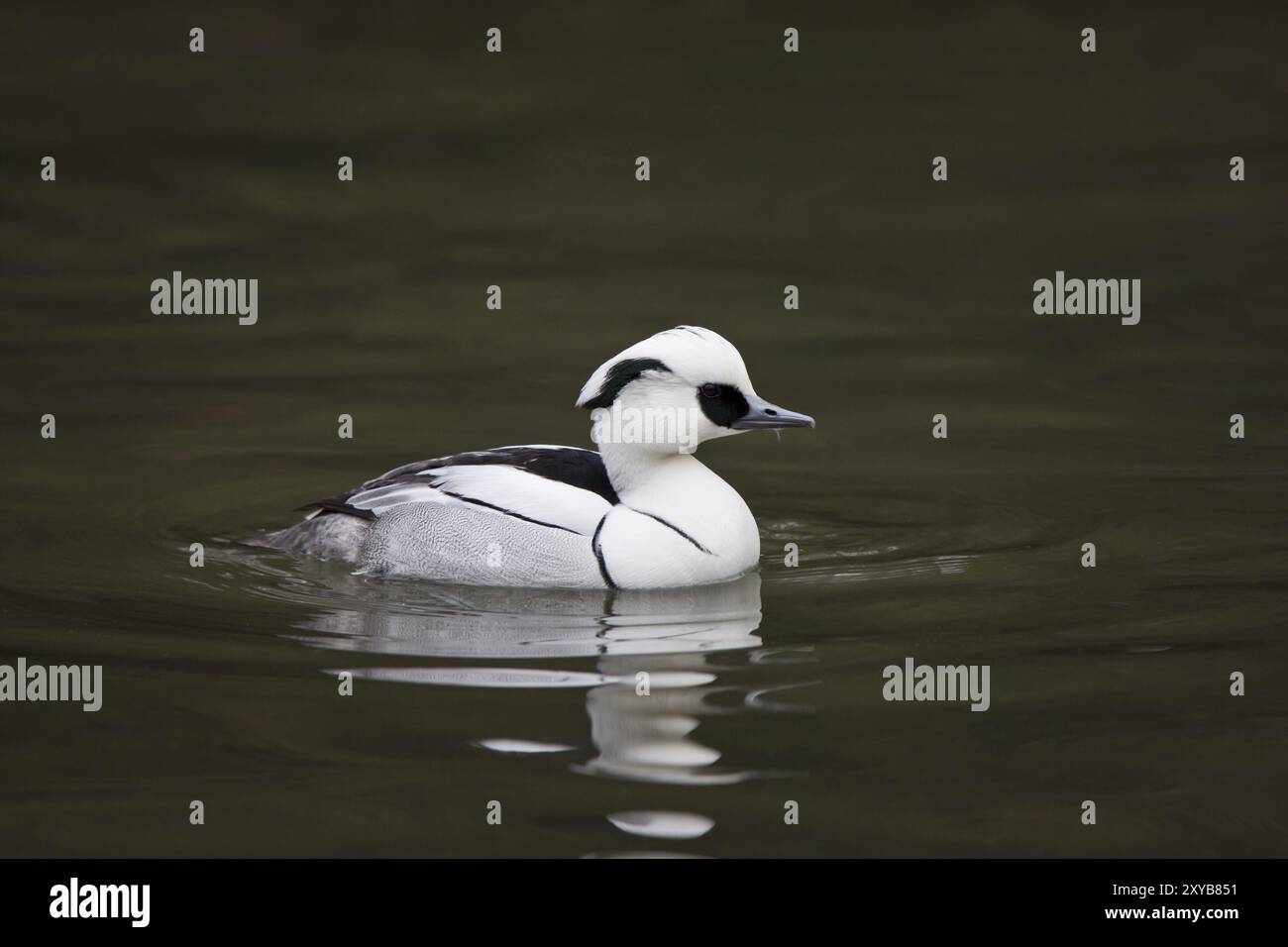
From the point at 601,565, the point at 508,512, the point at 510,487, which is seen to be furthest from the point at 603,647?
the point at 510,487

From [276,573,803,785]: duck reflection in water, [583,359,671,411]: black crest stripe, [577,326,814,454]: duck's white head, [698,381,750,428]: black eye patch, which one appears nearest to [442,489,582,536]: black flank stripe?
[276,573,803,785]: duck reflection in water

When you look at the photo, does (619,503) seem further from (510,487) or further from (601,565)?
(510,487)

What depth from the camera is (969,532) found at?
479 inches

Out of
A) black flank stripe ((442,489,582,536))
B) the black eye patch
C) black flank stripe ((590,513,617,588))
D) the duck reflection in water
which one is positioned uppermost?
the black eye patch

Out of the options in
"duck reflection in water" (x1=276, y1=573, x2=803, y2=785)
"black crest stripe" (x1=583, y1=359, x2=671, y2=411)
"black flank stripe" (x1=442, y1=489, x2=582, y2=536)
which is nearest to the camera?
"duck reflection in water" (x1=276, y1=573, x2=803, y2=785)

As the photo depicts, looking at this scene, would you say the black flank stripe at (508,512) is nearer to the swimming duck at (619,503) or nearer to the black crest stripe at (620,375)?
the swimming duck at (619,503)

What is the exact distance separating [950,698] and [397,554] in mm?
3345

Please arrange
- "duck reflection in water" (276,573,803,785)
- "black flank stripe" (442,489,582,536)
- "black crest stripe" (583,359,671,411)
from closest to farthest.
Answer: "duck reflection in water" (276,573,803,785), "black crest stripe" (583,359,671,411), "black flank stripe" (442,489,582,536)

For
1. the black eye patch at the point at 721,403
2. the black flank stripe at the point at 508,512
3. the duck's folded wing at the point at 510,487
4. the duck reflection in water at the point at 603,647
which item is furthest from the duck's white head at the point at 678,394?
the duck reflection in water at the point at 603,647

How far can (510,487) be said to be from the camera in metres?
11.2

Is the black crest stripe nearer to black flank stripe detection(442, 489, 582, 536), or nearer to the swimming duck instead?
the swimming duck

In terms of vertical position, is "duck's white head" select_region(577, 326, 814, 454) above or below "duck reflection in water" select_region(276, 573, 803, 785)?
above

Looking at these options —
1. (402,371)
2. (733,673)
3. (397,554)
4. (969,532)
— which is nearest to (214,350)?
(402,371)

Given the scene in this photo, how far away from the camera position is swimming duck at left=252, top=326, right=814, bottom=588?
10.9m
